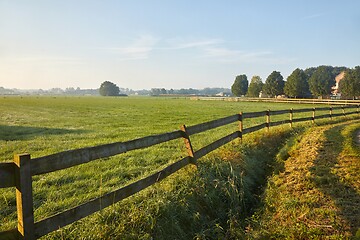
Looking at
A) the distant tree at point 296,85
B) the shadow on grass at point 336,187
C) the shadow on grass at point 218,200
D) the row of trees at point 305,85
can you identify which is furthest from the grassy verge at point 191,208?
the distant tree at point 296,85

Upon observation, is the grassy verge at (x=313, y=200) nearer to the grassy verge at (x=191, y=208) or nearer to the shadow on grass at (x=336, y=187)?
the shadow on grass at (x=336, y=187)

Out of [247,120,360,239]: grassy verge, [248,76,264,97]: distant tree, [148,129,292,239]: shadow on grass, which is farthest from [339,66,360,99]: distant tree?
[148,129,292,239]: shadow on grass

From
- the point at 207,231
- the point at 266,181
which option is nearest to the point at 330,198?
the point at 266,181

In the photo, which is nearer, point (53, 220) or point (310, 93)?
point (53, 220)

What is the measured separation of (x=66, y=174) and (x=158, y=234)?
4.07m

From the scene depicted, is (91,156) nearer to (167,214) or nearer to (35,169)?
(35,169)

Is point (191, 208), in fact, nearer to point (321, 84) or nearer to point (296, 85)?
point (296, 85)

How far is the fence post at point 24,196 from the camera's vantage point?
2865 mm

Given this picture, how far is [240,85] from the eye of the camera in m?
109

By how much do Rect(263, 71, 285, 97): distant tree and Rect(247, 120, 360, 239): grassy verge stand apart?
266ft

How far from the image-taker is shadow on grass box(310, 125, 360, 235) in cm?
487

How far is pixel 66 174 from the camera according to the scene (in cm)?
728

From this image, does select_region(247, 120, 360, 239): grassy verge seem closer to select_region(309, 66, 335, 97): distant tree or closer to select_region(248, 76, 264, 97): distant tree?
select_region(309, 66, 335, 97): distant tree

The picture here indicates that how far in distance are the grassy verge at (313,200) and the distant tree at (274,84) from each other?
8095 centimetres
